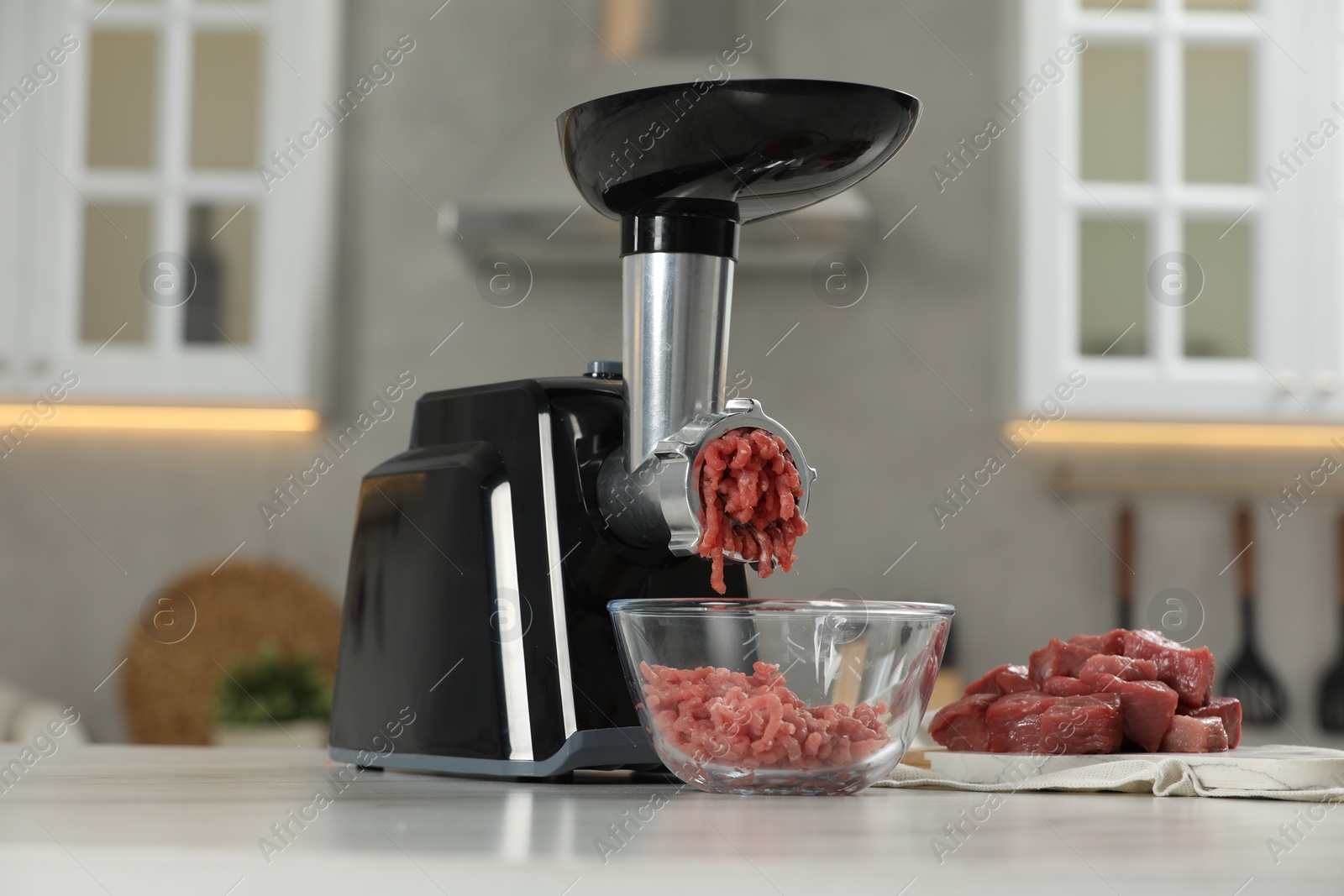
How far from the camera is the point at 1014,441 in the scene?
2.46 metres

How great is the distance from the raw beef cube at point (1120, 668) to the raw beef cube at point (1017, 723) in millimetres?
29

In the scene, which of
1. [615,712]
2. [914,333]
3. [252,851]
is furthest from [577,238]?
[252,851]

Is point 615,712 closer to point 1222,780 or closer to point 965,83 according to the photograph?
point 1222,780

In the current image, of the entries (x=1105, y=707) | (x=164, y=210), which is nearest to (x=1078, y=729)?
(x=1105, y=707)

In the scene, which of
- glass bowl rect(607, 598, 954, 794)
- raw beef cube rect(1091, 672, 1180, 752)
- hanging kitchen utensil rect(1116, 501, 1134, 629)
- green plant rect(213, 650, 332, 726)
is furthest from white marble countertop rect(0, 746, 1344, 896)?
hanging kitchen utensil rect(1116, 501, 1134, 629)

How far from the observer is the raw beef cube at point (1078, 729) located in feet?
2.62

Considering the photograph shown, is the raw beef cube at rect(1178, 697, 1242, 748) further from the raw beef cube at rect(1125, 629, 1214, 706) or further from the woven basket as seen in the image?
the woven basket

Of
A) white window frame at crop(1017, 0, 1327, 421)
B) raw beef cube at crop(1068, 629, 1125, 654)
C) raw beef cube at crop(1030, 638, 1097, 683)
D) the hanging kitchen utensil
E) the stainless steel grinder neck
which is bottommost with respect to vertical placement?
the hanging kitchen utensil

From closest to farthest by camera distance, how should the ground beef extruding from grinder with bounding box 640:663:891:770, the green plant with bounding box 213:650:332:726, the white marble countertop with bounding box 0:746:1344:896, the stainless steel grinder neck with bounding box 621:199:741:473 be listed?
the white marble countertop with bounding box 0:746:1344:896
the ground beef extruding from grinder with bounding box 640:663:891:770
the stainless steel grinder neck with bounding box 621:199:741:473
the green plant with bounding box 213:650:332:726

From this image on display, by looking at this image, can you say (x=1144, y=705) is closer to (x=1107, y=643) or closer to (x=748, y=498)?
(x=1107, y=643)

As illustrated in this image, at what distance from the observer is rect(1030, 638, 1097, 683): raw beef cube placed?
858 mm

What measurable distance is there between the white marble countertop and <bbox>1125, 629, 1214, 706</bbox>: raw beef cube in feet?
0.52

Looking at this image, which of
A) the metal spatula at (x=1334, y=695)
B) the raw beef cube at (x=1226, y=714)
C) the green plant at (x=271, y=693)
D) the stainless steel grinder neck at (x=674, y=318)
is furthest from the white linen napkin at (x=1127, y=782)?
the metal spatula at (x=1334, y=695)

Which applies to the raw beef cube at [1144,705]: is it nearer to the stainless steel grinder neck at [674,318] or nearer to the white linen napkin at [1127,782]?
the white linen napkin at [1127,782]
